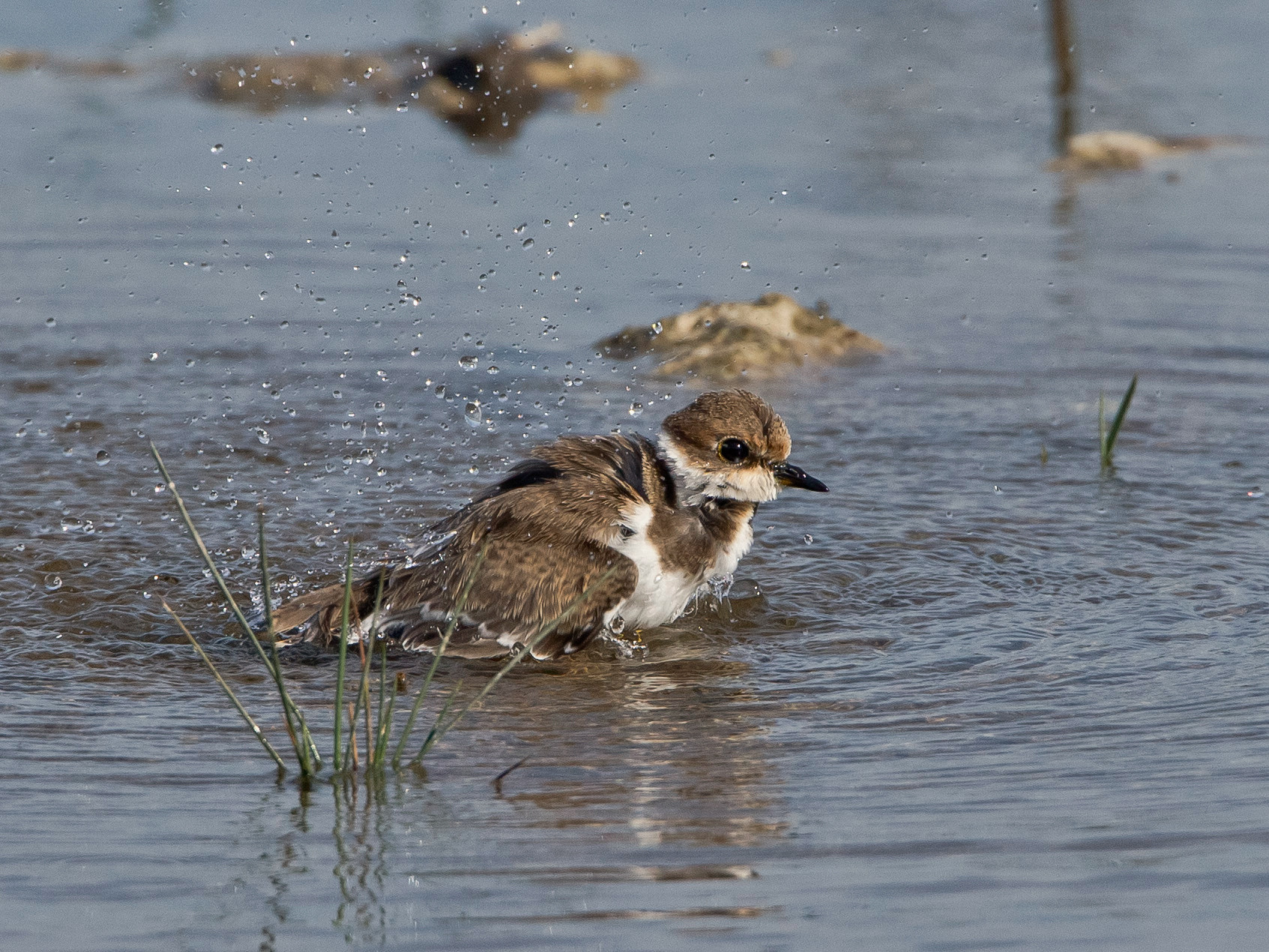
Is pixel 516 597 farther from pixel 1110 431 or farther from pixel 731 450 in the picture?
pixel 1110 431

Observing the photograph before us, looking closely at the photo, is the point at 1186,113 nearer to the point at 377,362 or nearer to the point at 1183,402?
the point at 1183,402

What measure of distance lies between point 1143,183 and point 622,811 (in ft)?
32.4

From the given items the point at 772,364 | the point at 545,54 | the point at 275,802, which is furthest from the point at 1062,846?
the point at 545,54

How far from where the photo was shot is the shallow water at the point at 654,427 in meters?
4.16

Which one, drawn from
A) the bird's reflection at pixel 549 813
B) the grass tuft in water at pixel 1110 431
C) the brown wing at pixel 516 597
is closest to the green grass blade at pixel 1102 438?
the grass tuft in water at pixel 1110 431

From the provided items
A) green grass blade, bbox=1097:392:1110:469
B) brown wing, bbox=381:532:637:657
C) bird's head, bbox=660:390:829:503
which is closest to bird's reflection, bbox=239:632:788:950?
brown wing, bbox=381:532:637:657

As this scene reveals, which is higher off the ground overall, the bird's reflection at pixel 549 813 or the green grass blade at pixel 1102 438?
the green grass blade at pixel 1102 438

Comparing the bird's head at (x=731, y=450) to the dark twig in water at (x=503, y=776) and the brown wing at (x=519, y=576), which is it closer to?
the brown wing at (x=519, y=576)

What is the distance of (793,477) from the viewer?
6.48m

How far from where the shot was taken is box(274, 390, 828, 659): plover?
607 centimetres

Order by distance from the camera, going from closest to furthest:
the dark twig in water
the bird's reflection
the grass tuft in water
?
the bird's reflection, the dark twig in water, the grass tuft in water

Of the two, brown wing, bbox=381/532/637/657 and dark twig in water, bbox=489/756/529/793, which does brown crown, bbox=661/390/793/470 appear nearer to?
brown wing, bbox=381/532/637/657

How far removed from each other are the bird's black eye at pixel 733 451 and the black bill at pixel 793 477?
14 centimetres

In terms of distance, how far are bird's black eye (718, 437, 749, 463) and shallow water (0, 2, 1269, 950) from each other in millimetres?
577
